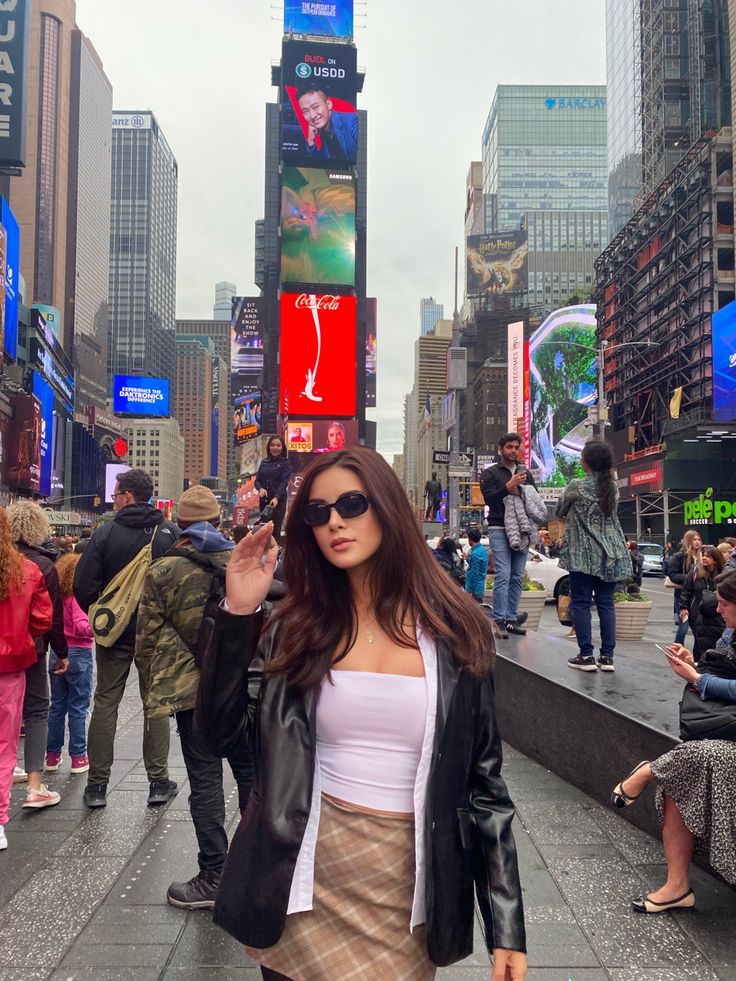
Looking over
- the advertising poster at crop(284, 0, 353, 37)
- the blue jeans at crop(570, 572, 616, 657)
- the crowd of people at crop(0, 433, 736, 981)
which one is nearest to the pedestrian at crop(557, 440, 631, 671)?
the blue jeans at crop(570, 572, 616, 657)

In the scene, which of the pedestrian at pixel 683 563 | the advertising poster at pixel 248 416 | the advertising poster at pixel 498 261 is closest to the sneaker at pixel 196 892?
the pedestrian at pixel 683 563

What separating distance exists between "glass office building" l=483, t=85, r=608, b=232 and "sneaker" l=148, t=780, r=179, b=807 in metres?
173

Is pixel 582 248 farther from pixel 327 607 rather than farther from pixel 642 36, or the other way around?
pixel 327 607

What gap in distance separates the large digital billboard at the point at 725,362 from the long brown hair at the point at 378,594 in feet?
141

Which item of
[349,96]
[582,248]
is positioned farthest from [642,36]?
[582,248]

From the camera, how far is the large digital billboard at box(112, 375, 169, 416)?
99.8 m

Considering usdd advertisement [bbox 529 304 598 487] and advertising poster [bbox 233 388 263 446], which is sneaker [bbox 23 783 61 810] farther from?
advertising poster [bbox 233 388 263 446]

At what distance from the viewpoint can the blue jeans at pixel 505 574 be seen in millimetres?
7078

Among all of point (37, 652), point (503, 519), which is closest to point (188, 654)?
point (37, 652)

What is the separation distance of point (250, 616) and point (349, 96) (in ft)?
251

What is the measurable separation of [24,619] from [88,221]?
16585 cm

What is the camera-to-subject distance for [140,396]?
102312mm

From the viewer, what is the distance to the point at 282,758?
1.73 meters

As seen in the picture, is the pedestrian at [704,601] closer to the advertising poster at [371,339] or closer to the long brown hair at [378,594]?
the long brown hair at [378,594]
